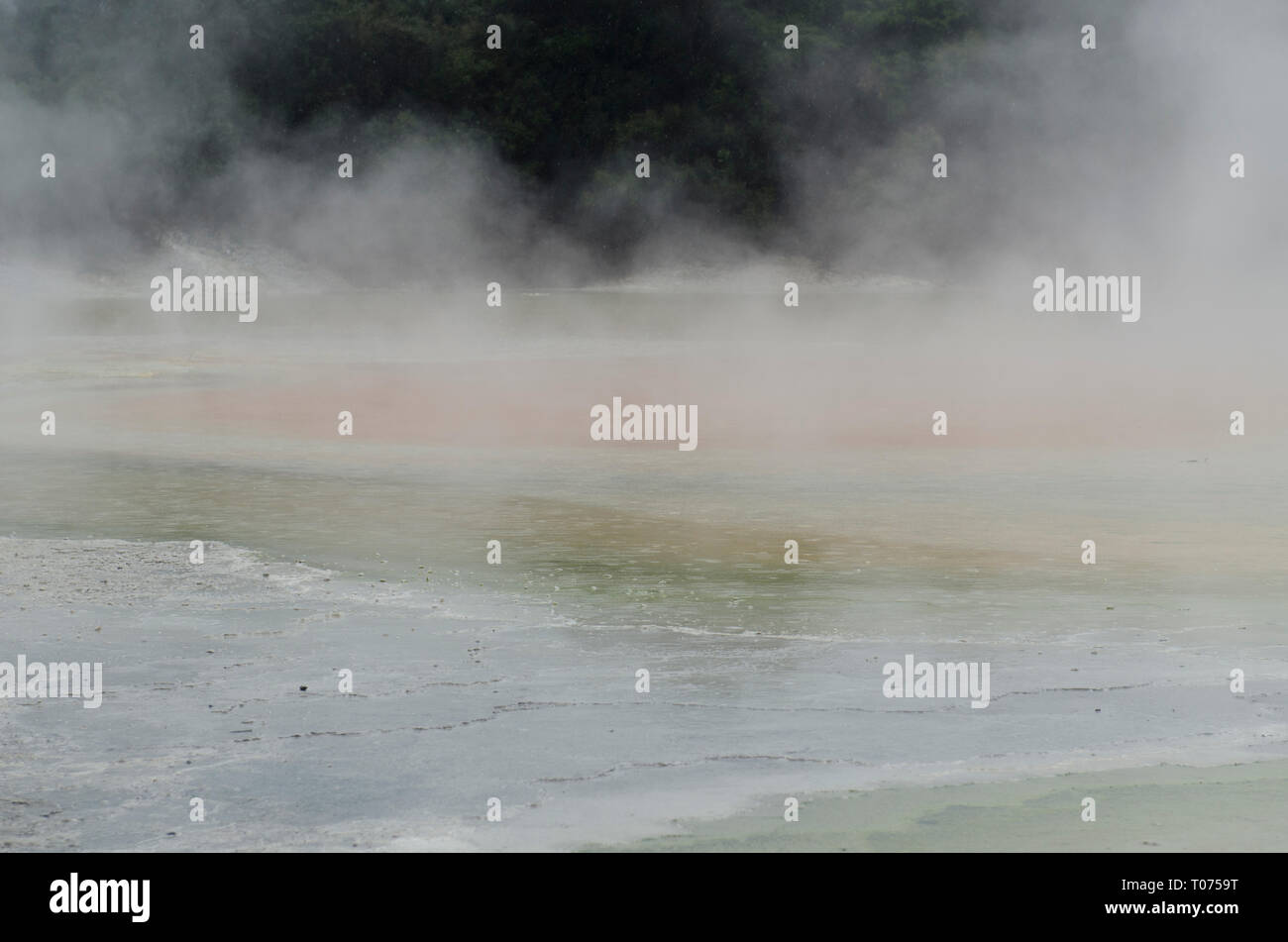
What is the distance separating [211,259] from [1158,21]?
68.2 feet

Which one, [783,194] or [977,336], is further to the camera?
[783,194]

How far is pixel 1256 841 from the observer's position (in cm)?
343

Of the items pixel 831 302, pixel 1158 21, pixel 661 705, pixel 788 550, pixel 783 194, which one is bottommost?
pixel 661 705

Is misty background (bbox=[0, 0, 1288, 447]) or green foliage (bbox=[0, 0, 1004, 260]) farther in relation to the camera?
green foliage (bbox=[0, 0, 1004, 260])

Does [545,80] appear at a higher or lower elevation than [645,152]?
higher

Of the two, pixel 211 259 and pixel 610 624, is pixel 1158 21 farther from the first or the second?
pixel 610 624

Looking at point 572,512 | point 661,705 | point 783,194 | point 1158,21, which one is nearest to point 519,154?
point 783,194

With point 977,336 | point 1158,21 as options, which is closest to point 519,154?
point 1158,21

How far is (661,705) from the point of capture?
4457 mm

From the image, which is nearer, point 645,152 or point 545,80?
point 645,152

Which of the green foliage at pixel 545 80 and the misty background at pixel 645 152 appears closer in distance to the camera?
the misty background at pixel 645 152
